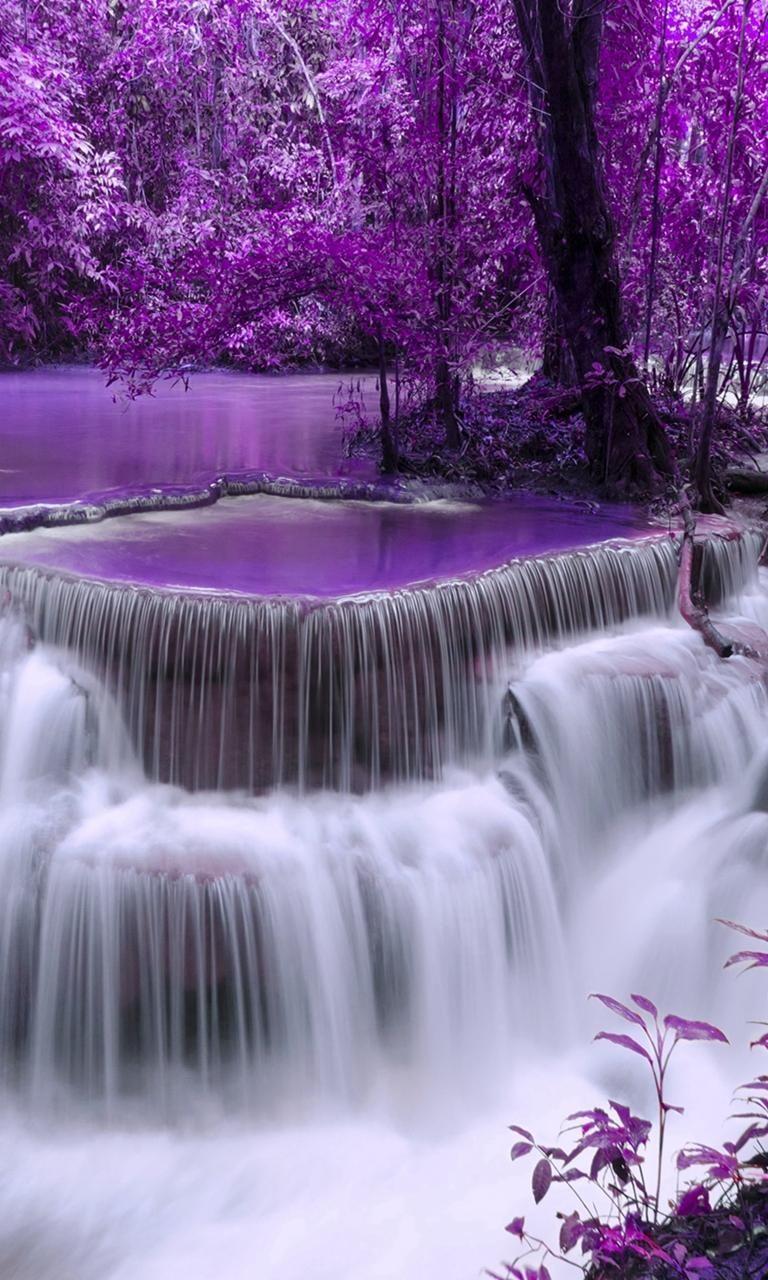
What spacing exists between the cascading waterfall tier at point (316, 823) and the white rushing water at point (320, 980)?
0.03 feet

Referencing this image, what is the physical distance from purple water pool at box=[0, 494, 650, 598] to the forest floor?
382 millimetres

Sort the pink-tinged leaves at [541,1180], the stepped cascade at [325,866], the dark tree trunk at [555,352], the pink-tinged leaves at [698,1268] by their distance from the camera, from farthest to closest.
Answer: the dark tree trunk at [555,352]
the stepped cascade at [325,866]
the pink-tinged leaves at [541,1180]
the pink-tinged leaves at [698,1268]

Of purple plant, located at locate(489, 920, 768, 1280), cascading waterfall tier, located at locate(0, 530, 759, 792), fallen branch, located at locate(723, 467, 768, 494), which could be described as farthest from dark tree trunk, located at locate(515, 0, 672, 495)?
purple plant, located at locate(489, 920, 768, 1280)

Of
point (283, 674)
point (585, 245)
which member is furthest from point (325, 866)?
point (585, 245)

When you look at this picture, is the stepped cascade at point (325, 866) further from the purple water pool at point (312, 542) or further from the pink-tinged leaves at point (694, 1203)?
the pink-tinged leaves at point (694, 1203)

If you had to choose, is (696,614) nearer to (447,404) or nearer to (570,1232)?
(447,404)

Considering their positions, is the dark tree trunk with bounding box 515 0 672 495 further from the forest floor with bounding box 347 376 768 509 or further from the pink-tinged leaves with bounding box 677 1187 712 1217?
the pink-tinged leaves with bounding box 677 1187 712 1217

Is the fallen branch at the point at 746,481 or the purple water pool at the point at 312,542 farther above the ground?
the fallen branch at the point at 746,481

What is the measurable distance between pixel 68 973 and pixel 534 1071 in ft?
5.10

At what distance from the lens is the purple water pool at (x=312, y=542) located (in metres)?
4.62

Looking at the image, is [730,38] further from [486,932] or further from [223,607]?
[486,932]

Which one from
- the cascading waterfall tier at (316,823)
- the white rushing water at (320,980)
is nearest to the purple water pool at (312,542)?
the cascading waterfall tier at (316,823)

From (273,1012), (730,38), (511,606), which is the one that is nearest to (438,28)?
(730,38)

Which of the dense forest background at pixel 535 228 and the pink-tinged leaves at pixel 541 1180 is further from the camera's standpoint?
the dense forest background at pixel 535 228
